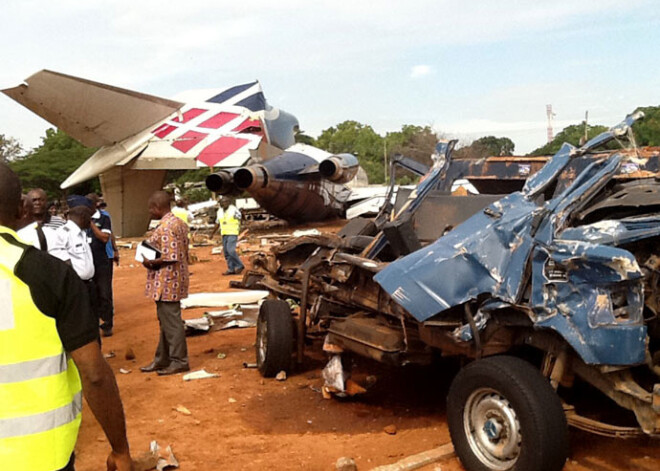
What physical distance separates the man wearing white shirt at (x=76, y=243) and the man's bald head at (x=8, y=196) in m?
4.74

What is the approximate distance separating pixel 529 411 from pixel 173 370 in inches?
167

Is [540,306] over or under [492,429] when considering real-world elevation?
over

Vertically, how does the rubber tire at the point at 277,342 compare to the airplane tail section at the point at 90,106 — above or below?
below

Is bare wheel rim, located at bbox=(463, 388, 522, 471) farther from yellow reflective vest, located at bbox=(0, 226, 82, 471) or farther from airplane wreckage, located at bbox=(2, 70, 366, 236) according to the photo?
airplane wreckage, located at bbox=(2, 70, 366, 236)

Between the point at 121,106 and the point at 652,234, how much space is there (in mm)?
21975

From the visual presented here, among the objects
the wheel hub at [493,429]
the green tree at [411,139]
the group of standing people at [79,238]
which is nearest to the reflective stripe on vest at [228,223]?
the group of standing people at [79,238]

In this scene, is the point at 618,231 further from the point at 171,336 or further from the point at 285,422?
the point at 171,336

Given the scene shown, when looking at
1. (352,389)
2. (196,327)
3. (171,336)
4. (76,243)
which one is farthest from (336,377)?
(196,327)

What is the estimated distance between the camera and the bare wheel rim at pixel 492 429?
3.93 m

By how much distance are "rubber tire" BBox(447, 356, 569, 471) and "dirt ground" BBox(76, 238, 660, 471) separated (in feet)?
1.45

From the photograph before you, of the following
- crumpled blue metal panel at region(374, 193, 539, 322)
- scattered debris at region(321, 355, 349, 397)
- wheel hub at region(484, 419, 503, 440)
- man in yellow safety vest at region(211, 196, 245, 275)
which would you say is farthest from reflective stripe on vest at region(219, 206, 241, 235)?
wheel hub at region(484, 419, 503, 440)

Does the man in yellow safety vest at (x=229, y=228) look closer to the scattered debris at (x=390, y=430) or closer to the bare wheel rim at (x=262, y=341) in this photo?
the bare wheel rim at (x=262, y=341)

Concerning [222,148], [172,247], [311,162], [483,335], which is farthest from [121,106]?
[483,335]

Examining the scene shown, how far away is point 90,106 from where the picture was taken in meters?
22.9
